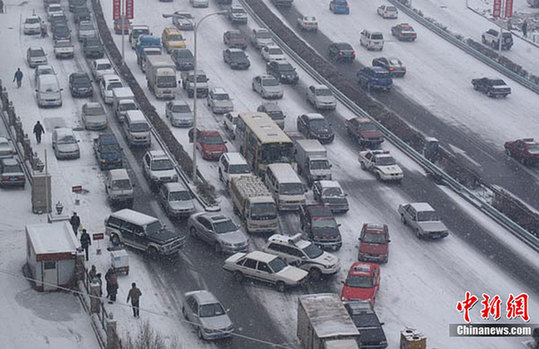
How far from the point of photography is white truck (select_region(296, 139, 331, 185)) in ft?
204

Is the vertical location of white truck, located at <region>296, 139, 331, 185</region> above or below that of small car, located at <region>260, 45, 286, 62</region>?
above

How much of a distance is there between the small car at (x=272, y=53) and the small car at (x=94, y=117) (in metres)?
20.0

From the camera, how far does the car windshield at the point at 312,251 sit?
50.3 metres

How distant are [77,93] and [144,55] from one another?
854cm

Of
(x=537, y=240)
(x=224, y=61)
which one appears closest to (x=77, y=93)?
(x=224, y=61)

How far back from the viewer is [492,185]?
6394cm

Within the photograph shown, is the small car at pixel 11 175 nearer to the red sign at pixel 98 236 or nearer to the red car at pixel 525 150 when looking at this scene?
the red sign at pixel 98 236

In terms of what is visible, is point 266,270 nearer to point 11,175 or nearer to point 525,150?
point 11,175

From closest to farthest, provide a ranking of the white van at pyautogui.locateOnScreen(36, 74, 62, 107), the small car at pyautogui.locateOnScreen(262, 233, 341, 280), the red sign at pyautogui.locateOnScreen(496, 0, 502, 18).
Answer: the small car at pyautogui.locateOnScreen(262, 233, 341, 280) → the white van at pyautogui.locateOnScreen(36, 74, 62, 107) → the red sign at pyautogui.locateOnScreen(496, 0, 502, 18)

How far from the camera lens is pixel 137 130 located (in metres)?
67.1

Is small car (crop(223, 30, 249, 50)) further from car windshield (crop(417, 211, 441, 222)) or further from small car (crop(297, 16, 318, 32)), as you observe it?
car windshield (crop(417, 211, 441, 222))

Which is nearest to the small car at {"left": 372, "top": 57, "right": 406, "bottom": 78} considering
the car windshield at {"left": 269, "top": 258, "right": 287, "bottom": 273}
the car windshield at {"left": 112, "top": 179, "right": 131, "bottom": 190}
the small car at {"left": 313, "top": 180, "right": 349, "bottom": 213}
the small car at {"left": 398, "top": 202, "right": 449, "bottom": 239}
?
the small car at {"left": 313, "top": 180, "right": 349, "bottom": 213}

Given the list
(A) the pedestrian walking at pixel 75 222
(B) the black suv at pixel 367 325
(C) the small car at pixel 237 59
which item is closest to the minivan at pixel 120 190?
(A) the pedestrian walking at pixel 75 222

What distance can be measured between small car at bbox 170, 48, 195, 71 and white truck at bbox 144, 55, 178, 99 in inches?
195
